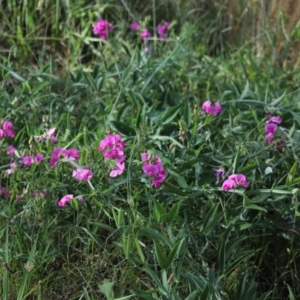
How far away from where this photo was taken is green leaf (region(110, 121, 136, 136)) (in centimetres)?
229

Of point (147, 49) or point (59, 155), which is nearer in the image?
point (59, 155)

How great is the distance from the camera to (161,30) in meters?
3.19

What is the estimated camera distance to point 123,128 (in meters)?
2.31

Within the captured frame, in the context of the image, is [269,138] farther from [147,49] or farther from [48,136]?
[147,49]

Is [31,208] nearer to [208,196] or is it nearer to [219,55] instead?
[208,196]

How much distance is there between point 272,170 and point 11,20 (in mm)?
1660

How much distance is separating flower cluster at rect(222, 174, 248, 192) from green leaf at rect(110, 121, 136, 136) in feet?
1.52

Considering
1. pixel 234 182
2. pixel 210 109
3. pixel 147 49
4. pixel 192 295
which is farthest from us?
pixel 147 49

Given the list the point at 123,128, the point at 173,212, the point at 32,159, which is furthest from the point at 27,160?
the point at 173,212

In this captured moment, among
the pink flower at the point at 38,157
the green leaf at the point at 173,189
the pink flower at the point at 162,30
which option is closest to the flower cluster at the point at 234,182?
the green leaf at the point at 173,189

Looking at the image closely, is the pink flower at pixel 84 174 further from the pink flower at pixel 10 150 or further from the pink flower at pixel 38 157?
the pink flower at pixel 10 150

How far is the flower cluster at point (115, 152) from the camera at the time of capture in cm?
197

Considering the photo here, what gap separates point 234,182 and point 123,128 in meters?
0.51

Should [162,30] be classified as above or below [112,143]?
below
